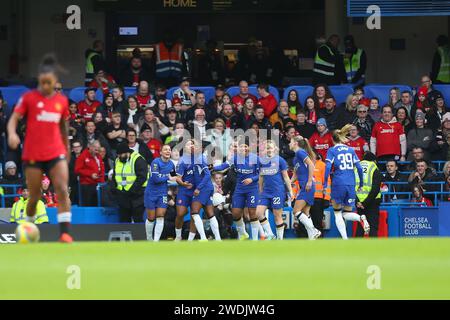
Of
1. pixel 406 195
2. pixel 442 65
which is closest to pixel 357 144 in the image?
pixel 406 195

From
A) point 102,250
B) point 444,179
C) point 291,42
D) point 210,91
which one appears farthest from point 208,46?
point 102,250

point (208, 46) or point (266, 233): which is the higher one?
point (208, 46)

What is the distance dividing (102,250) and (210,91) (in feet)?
42.7

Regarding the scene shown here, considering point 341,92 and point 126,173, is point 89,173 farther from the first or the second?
point 341,92

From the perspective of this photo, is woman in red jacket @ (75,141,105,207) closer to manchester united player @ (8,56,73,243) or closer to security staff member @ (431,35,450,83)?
security staff member @ (431,35,450,83)

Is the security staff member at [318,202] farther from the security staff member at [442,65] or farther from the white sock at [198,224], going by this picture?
the security staff member at [442,65]

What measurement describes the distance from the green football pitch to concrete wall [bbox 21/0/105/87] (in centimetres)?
1793

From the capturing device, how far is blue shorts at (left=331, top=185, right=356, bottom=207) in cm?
2120

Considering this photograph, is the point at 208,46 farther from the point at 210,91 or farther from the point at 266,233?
the point at 266,233

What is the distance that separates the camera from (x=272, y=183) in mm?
21453

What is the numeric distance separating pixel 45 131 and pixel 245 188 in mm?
7850

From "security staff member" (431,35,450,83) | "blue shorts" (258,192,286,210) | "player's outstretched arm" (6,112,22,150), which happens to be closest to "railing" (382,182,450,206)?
"blue shorts" (258,192,286,210)

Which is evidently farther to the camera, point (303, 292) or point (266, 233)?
point (266, 233)

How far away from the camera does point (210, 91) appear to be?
85.4 feet
